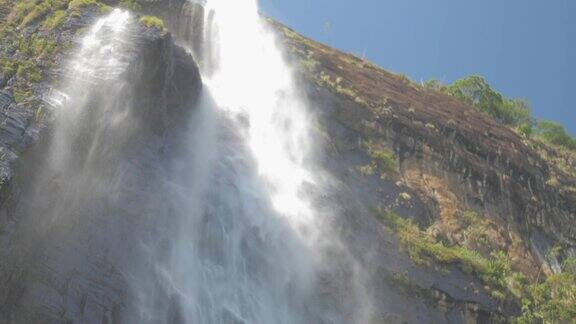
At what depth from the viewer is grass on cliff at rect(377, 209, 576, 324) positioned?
24.5m

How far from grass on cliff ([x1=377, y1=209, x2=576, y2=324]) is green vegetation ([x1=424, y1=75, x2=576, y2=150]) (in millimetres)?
19760

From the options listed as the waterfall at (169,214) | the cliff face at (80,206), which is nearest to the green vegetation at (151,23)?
the waterfall at (169,214)

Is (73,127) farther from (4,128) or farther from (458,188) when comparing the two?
(458,188)

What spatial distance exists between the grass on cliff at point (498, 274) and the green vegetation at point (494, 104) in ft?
64.8

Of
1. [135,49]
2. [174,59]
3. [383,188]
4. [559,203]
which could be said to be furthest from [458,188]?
[135,49]

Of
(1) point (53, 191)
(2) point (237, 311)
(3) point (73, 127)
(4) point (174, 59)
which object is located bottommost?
(2) point (237, 311)

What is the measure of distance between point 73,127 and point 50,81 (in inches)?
74.8

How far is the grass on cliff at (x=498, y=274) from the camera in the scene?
24.5 m

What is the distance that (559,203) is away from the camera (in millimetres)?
34750

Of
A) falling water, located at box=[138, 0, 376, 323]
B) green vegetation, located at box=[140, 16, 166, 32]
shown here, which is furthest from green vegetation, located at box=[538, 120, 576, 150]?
green vegetation, located at box=[140, 16, 166, 32]

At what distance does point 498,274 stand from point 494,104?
24.5 metres

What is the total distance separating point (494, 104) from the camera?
4800cm

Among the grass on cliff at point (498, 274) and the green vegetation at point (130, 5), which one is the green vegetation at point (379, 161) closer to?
the grass on cliff at point (498, 274)

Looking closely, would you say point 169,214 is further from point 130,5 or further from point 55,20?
point 130,5
